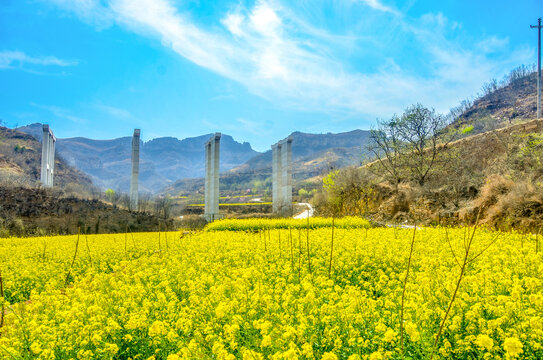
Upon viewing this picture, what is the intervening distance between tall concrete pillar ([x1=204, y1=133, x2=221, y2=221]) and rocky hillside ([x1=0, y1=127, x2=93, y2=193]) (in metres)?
22.6

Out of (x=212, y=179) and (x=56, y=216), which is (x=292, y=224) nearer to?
(x=212, y=179)

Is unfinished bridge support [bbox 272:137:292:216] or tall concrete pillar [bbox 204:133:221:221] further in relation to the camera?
tall concrete pillar [bbox 204:133:221:221]

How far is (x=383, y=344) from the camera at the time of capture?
2732 mm

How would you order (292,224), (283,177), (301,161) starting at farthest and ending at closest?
(301,161), (283,177), (292,224)

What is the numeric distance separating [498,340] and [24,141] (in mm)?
74762

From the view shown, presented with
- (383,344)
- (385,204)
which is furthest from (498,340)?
(385,204)

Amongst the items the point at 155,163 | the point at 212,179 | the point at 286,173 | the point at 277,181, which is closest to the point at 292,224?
the point at 286,173

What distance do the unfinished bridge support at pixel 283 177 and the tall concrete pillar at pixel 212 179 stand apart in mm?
4928

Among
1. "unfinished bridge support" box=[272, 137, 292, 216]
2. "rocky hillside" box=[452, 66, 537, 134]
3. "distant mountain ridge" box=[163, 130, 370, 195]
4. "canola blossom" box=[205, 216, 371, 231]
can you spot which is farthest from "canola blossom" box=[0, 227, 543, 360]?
"distant mountain ridge" box=[163, 130, 370, 195]

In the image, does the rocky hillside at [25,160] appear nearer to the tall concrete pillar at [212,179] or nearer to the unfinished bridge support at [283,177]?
the tall concrete pillar at [212,179]

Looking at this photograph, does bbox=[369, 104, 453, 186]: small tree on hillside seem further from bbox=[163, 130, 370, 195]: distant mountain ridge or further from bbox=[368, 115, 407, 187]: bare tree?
bbox=[163, 130, 370, 195]: distant mountain ridge

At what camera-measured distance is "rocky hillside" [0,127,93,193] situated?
→ 46.3 meters

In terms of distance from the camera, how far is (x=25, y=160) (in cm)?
5112

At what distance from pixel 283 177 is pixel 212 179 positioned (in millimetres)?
6274
